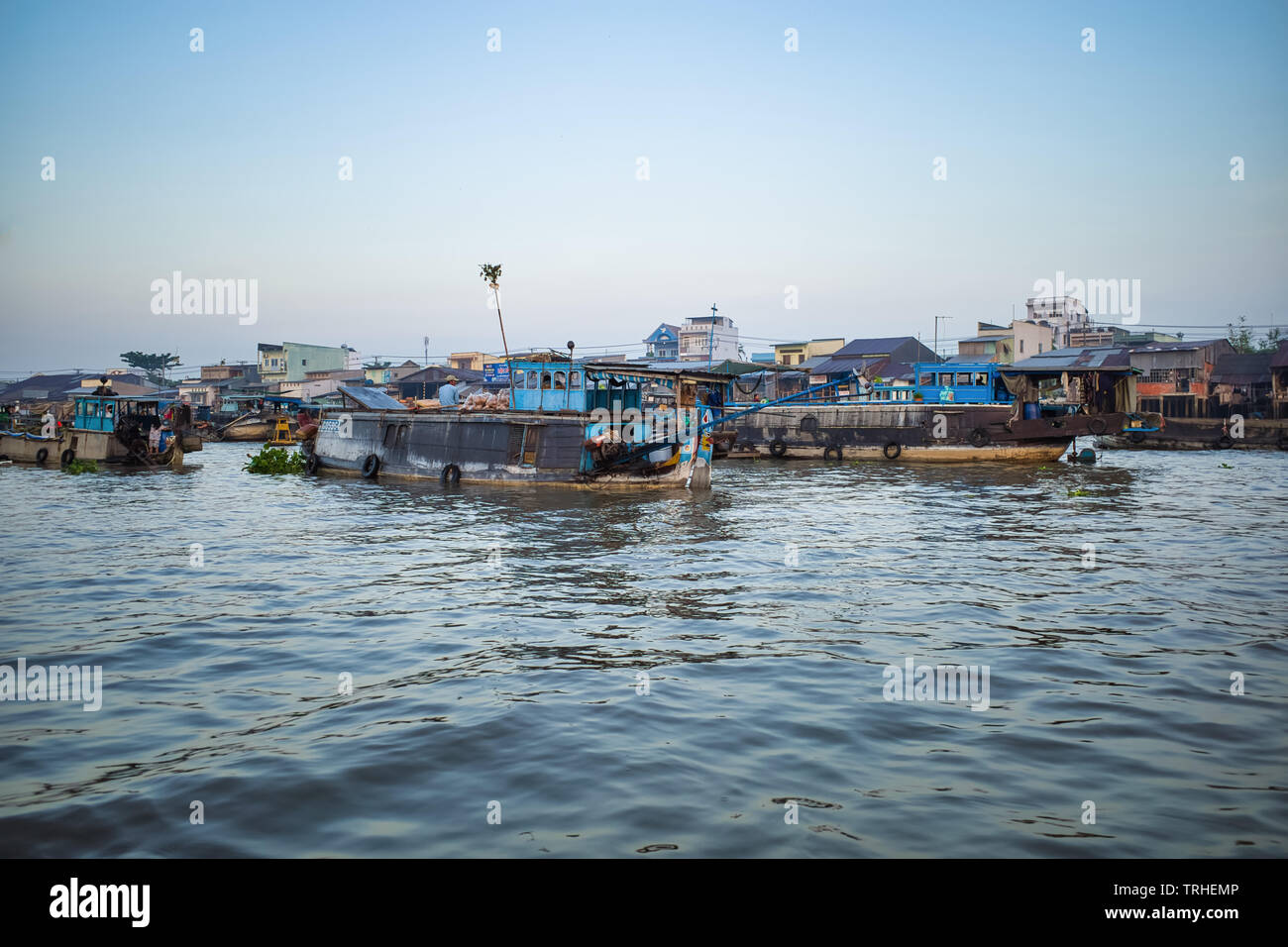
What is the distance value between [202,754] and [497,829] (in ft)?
7.68

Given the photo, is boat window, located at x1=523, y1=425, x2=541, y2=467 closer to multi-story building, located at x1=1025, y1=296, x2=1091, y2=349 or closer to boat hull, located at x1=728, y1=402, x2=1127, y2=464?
boat hull, located at x1=728, y1=402, x2=1127, y2=464

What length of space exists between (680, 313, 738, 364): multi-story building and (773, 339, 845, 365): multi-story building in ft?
14.2

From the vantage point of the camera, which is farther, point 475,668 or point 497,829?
point 475,668

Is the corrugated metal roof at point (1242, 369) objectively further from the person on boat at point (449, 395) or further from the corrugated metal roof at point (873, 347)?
the person on boat at point (449, 395)

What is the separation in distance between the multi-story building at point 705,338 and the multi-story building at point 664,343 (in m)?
1.31

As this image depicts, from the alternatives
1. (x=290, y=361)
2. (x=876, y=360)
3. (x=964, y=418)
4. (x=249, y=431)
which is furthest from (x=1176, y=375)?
(x=290, y=361)

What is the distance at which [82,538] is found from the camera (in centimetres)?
1464

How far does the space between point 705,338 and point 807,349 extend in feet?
27.3

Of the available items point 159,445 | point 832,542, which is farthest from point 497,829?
point 159,445

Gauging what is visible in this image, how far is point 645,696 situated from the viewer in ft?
21.9

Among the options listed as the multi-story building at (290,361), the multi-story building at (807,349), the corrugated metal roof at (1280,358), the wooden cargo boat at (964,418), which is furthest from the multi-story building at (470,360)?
the corrugated metal roof at (1280,358)

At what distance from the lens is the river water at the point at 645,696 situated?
4.60 m
